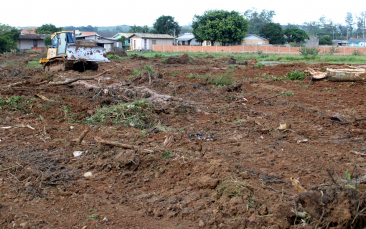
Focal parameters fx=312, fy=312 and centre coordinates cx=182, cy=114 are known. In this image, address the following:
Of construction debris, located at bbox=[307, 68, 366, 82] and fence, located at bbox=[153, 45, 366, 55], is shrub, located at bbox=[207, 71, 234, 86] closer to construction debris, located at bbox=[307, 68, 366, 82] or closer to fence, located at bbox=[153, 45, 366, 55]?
construction debris, located at bbox=[307, 68, 366, 82]

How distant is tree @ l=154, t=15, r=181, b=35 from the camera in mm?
71125

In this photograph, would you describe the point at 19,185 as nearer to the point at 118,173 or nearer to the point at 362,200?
the point at 118,173

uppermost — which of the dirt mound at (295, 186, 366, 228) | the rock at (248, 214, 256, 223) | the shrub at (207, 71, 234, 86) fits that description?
the shrub at (207, 71, 234, 86)

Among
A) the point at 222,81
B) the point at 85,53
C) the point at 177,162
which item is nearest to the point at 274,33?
the point at 85,53

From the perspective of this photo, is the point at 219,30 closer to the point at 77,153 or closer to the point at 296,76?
the point at 296,76

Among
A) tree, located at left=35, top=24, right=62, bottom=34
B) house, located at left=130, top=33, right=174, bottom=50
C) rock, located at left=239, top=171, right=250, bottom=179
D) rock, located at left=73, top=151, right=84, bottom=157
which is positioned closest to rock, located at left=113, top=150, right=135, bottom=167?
rock, located at left=73, top=151, right=84, bottom=157

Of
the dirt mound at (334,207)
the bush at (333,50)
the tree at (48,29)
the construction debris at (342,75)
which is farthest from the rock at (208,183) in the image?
the tree at (48,29)

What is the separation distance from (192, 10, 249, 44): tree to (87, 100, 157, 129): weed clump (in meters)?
45.3

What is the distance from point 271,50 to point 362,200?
4278cm

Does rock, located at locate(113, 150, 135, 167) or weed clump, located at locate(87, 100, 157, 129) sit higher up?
weed clump, located at locate(87, 100, 157, 129)

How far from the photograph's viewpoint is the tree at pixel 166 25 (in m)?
71.1

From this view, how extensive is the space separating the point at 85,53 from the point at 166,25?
183ft

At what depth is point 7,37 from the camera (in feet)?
142

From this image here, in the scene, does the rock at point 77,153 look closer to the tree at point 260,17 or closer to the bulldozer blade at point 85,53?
the bulldozer blade at point 85,53
